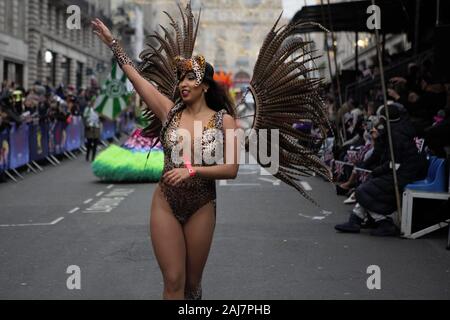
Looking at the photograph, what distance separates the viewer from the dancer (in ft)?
14.7

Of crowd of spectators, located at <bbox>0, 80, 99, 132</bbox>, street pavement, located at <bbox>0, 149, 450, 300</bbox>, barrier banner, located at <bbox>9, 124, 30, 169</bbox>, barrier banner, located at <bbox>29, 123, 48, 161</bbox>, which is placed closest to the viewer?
street pavement, located at <bbox>0, 149, 450, 300</bbox>

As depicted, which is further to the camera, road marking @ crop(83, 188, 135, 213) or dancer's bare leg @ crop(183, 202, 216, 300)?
road marking @ crop(83, 188, 135, 213)

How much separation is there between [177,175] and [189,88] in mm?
568

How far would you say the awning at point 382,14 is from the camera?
18781mm

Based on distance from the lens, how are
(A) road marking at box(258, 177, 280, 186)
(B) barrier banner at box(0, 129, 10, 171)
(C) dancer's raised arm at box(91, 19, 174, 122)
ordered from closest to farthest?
(C) dancer's raised arm at box(91, 19, 174, 122) → (B) barrier banner at box(0, 129, 10, 171) → (A) road marking at box(258, 177, 280, 186)

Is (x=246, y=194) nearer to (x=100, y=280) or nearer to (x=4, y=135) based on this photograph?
(x=4, y=135)

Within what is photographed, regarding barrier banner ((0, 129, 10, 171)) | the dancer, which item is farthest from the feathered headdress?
barrier banner ((0, 129, 10, 171))

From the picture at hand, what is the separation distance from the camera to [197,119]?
462cm

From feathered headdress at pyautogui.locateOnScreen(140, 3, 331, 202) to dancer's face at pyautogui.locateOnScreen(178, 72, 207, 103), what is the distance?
309 mm

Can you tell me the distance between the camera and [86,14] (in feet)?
157

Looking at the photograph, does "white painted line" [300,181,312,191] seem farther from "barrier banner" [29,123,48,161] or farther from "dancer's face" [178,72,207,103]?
"dancer's face" [178,72,207,103]

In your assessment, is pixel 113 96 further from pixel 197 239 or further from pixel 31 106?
pixel 197 239

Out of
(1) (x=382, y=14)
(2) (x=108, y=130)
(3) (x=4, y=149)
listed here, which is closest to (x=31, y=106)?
(3) (x=4, y=149)

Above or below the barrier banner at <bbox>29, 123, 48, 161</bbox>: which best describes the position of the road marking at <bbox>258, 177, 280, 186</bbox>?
below
